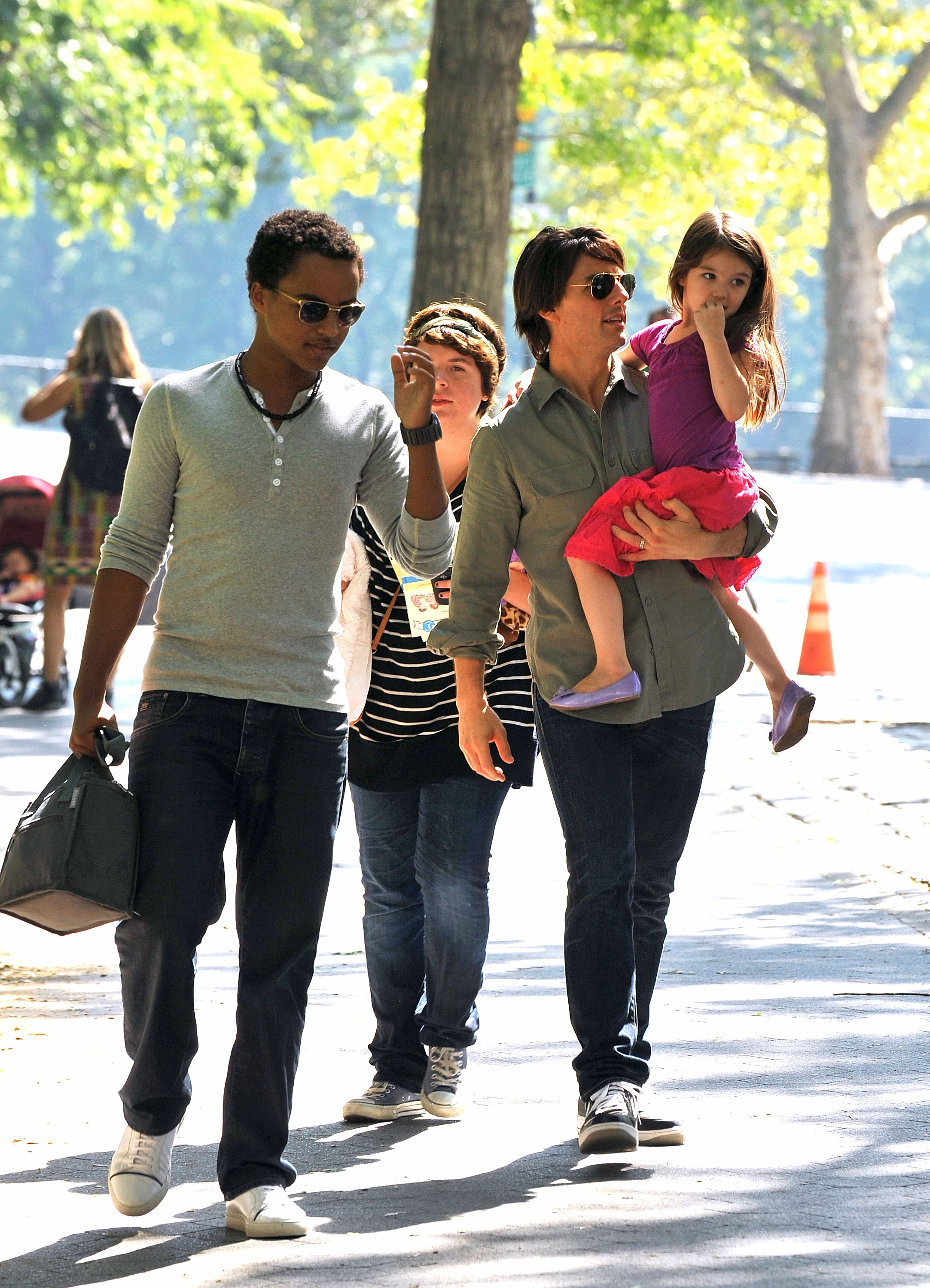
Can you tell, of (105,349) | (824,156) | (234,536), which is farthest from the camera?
(824,156)

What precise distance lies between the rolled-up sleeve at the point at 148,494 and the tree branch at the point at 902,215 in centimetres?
3243

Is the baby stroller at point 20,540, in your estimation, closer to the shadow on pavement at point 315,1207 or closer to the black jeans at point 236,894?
the shadow on pavement at point 315,1207

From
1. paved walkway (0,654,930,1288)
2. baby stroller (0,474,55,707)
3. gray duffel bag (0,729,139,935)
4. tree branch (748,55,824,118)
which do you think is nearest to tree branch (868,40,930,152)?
tree branch (748,55,824,118)

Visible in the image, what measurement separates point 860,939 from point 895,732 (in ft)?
13.9

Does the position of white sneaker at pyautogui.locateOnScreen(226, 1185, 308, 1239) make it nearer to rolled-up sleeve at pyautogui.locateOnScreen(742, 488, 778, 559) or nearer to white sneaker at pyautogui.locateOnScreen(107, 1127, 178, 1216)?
white sneaker at pyautogui.locateOnScreen(107, 1127, 178, 1216)

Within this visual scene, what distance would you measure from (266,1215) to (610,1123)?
2.53 feet

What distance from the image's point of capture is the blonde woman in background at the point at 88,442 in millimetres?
10258

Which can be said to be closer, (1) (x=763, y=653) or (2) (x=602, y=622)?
(2) (x=602, y=622)

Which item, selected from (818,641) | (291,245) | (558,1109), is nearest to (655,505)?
(291,245)

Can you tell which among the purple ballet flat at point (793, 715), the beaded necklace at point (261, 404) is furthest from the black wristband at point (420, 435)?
the purple ballet flat at point (793, 715)

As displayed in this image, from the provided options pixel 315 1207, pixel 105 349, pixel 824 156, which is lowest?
pixel 315 1207

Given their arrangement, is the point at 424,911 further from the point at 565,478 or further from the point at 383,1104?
the point at 565,478

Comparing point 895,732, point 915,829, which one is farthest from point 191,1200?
point 895,732

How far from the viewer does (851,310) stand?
118 feet
